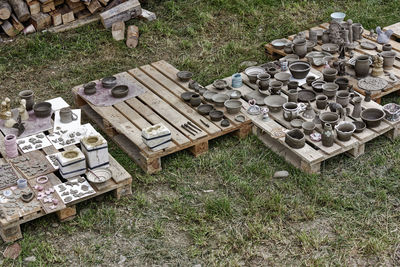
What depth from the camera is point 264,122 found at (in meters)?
7.28

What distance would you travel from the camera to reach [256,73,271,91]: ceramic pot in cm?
784

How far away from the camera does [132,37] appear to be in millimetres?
9586

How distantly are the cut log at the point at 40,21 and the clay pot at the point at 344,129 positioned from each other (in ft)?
17.4

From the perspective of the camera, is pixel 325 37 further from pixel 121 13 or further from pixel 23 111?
pixel 23 111

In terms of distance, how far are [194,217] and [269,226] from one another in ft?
2.56

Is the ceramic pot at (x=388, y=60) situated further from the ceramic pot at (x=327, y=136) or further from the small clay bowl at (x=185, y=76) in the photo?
the small clay bowl at (x=185, y=76)

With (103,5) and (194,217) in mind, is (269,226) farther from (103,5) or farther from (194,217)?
(103,5)

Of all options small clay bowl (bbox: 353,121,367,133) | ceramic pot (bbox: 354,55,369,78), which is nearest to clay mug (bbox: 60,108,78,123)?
small clay bowl (bbox: 353,121,367,133)

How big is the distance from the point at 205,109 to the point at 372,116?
206cm

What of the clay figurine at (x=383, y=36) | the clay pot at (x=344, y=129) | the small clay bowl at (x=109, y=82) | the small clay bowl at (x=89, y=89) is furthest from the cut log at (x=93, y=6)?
the clay pot at (x=344, y=129)

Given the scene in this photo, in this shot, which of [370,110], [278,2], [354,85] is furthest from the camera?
[278,2]

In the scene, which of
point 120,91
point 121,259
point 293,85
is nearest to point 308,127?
point 293,85

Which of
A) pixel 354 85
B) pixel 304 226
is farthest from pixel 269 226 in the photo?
pixel 354 85

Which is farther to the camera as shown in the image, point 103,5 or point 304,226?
point 103,5
